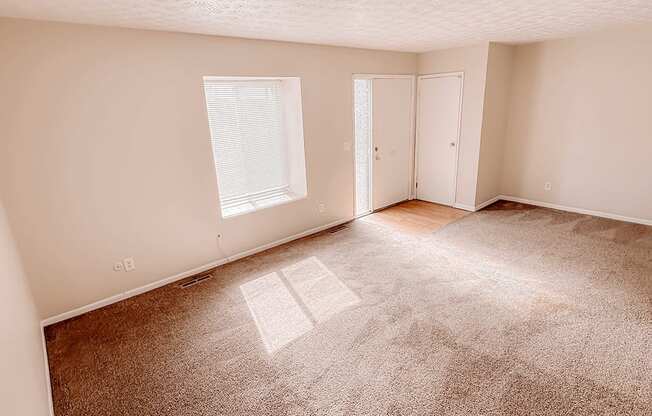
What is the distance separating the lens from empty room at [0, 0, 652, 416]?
2066 millimetres

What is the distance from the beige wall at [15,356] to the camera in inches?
45.9

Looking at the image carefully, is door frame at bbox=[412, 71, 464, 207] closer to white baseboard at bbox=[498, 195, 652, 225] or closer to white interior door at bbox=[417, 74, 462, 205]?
white interior door at bbox=[417, 74, 462, 205]

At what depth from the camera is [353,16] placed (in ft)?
8.48

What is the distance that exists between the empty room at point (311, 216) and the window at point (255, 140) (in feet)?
0.08

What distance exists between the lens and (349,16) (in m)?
2.58

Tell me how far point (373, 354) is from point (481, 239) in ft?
7.97

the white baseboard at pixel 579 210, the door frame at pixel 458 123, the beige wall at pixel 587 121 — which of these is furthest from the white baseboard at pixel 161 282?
the beige wall at pixel 587 121

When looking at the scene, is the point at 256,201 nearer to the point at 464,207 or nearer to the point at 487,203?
the point at 464,207

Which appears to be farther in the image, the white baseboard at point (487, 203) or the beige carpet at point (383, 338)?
the white baseboard at point (487, 203)

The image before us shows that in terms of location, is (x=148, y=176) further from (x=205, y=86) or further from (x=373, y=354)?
(x=373, y=354)

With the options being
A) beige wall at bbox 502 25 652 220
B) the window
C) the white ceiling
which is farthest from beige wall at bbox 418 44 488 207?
the window

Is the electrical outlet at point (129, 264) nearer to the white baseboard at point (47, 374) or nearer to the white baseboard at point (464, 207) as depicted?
the white baseboard at point (47, 374)

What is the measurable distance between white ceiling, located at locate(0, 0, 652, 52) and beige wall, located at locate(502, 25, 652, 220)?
70 centimetres

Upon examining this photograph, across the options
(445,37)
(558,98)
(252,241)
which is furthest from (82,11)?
(558,98)
